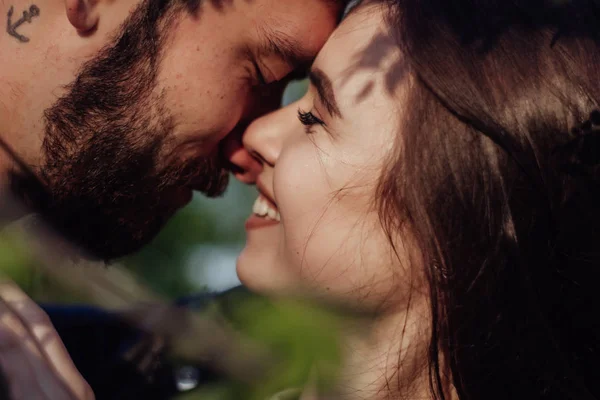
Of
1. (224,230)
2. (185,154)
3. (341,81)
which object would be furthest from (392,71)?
(224,230)

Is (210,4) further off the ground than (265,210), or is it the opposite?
(210,4)

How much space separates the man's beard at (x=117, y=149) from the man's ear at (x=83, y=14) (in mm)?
113

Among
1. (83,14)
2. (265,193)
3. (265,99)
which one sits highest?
(83,14)

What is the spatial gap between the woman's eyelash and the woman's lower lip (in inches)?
18.5

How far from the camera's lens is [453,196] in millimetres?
2471

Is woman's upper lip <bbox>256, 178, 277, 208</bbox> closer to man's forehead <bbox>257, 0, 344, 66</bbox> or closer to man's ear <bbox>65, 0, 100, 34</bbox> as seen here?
man's forehead <bbox>257, 0, 344, 66</bbox>

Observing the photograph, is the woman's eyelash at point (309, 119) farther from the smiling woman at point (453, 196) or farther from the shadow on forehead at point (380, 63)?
the shadow on forehead at point (380, 63)

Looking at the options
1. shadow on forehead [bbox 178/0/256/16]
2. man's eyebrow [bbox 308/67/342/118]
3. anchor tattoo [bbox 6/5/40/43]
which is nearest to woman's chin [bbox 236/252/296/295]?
man's eyebrow [bbox 308/67/342/118]

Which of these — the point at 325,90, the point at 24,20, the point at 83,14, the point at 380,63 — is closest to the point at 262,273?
the point at 325,90

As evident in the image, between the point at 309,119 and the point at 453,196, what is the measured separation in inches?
23.1

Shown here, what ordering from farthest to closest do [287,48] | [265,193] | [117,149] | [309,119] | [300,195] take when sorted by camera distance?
[117,149]
[287,48]
[265,193]
[309,119]
[300,195]

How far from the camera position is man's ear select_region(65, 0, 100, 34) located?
2971mm

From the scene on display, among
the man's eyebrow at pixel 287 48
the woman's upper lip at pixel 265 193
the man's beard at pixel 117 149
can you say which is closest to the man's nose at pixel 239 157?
the man's beard at pixel 117 149

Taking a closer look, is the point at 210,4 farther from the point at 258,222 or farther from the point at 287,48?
the point at 258,222
